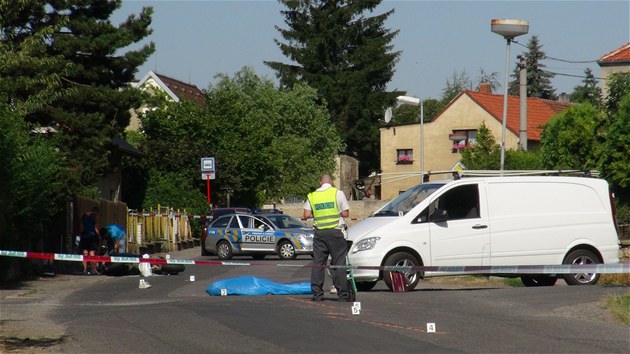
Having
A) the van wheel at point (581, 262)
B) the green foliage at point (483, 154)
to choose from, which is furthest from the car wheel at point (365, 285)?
the green foliage at point (483, 154)

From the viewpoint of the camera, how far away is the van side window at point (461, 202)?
18.4 metres

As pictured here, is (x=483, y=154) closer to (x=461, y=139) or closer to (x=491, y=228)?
(x=461, y=139)

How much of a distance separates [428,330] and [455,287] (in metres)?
8.21

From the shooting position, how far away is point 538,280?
19.5 meters

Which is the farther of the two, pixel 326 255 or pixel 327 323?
pixel 326 255

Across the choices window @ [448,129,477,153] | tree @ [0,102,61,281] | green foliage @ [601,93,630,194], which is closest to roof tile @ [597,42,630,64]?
window @ [448,129,477,153]

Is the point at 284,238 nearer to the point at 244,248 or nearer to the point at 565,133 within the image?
the point at 244,248

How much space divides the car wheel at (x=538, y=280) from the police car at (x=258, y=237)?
575 inches

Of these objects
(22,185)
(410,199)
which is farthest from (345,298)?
(22,185)

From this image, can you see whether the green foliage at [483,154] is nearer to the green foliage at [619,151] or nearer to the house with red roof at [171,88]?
the green foliage at [619,151]

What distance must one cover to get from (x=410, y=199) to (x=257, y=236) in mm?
15978

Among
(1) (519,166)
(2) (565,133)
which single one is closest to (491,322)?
(2) (565,133)

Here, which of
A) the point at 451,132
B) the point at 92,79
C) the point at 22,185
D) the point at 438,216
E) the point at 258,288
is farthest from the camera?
the point at 451,132

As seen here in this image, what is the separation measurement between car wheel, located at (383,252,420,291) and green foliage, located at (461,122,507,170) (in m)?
28.7
